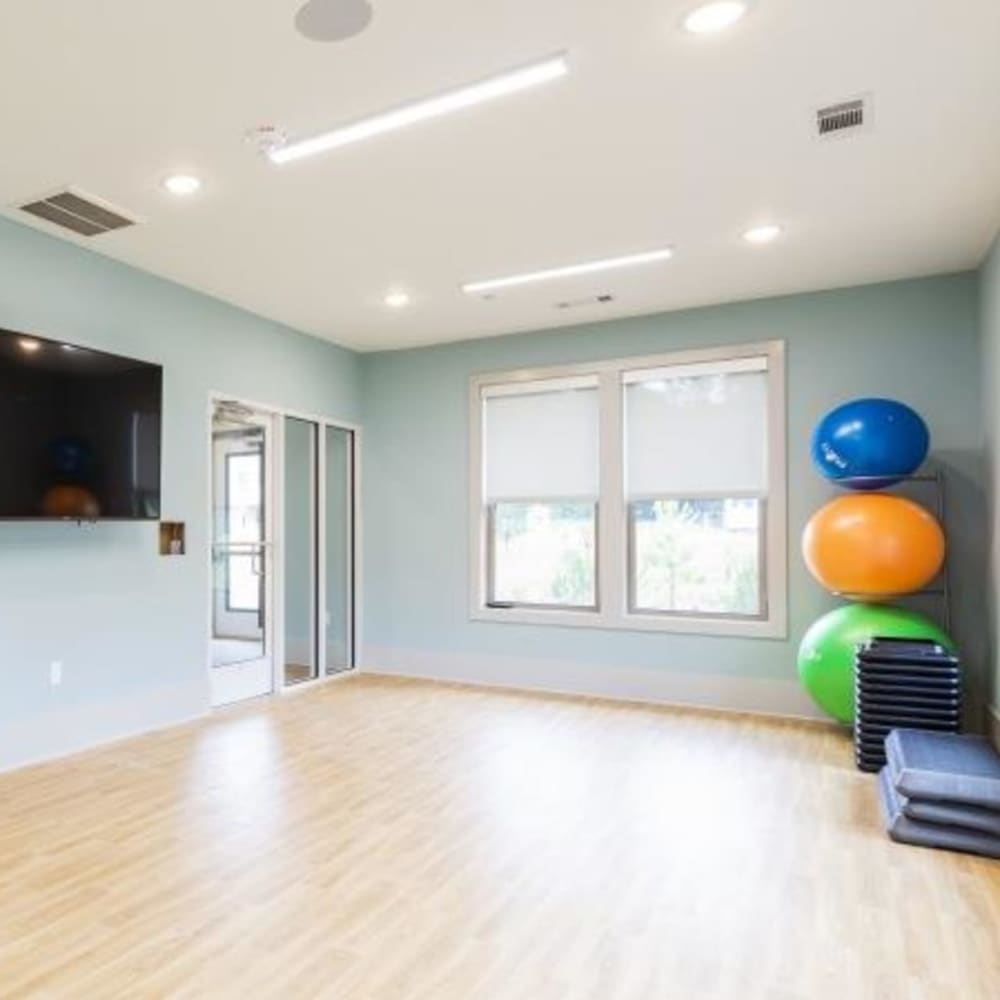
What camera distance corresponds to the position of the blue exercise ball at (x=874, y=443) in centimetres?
446

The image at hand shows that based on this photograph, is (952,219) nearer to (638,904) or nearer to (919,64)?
(919,64)

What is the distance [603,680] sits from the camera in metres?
5.84

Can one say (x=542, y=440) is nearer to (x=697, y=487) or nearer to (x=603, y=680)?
(x=697, y=487)

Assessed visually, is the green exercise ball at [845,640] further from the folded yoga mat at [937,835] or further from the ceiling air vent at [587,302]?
the ceiling air vent at [587,302]

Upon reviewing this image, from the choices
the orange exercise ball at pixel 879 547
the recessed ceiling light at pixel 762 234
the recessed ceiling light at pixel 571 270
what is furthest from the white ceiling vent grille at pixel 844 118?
the orange exercise ball at pixel 879 547

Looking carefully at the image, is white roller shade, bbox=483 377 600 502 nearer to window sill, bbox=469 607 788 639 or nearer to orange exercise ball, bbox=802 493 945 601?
window sill, bbox=469 607 788 639

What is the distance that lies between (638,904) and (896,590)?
2715 millimetres

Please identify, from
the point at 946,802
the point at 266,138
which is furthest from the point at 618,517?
the point at 266,138

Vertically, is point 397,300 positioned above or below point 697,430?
above

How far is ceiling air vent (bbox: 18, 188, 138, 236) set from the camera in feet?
12.3

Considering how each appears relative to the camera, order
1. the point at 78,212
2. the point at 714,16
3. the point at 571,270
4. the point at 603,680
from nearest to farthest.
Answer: the point at 714,16, the point at 78,212, the point at 571,270, the point at 603,680

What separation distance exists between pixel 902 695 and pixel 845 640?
0.45m

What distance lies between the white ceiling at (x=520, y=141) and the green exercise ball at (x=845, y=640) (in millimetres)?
2222

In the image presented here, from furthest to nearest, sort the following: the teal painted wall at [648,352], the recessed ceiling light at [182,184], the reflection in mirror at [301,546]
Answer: the reflection in mirror at [301,546] → the teal painted wall at [648,352] → the recessed ceiling light at [182,184]
